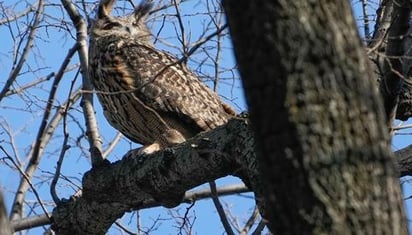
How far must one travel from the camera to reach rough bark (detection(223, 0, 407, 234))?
94.6 inches

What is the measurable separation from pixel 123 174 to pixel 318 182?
2.95m

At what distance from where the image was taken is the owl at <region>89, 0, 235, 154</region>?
646 centimetres

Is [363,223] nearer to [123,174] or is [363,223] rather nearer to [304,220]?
[304,220]

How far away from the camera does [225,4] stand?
8.03ft

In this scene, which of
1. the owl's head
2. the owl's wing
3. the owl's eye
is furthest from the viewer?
the owl's eye

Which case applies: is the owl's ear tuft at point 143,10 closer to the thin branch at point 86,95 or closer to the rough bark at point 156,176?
the thin branch at point 86,95

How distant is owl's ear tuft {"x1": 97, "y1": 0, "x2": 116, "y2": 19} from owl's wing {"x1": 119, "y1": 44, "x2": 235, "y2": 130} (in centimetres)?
32

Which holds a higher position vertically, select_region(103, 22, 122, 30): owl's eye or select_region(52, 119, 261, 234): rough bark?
select_region(103, 22, 122, 30): owl's eye

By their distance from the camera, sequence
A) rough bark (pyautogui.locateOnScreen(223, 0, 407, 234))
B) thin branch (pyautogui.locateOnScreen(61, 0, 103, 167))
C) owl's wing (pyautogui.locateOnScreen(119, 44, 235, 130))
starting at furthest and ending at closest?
1. owl's wing (pyautogui.locateOnScreen(119, 44, 235, 130))
2. thin branch (pyautogui.locateOnScreen(61, 0, 103, 167))
3. rough bark (pyautogui.locateOnScreen(223, 0, 407, 234))

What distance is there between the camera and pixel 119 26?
7.36 m

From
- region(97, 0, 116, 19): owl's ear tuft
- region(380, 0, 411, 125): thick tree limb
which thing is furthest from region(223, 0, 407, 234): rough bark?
region(97, 0, 116, 19): owl's ear tuft

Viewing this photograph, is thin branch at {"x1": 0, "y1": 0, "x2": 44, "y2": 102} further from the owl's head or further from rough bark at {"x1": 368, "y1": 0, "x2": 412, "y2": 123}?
rough bark at {"x1": 368, "y1": 0, "x2": 412, "y2": 123}

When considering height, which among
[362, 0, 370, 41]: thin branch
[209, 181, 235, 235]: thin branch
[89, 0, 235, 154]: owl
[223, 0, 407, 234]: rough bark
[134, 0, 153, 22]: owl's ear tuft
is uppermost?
[134, 0, 153, 22]: owl's ear tuft

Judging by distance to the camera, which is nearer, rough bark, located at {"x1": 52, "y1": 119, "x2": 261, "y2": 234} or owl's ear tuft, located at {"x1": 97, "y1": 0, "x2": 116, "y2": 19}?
rough bark, located at {"x1": 52, "y1": 119, "x2": 261, "y2": 234}
